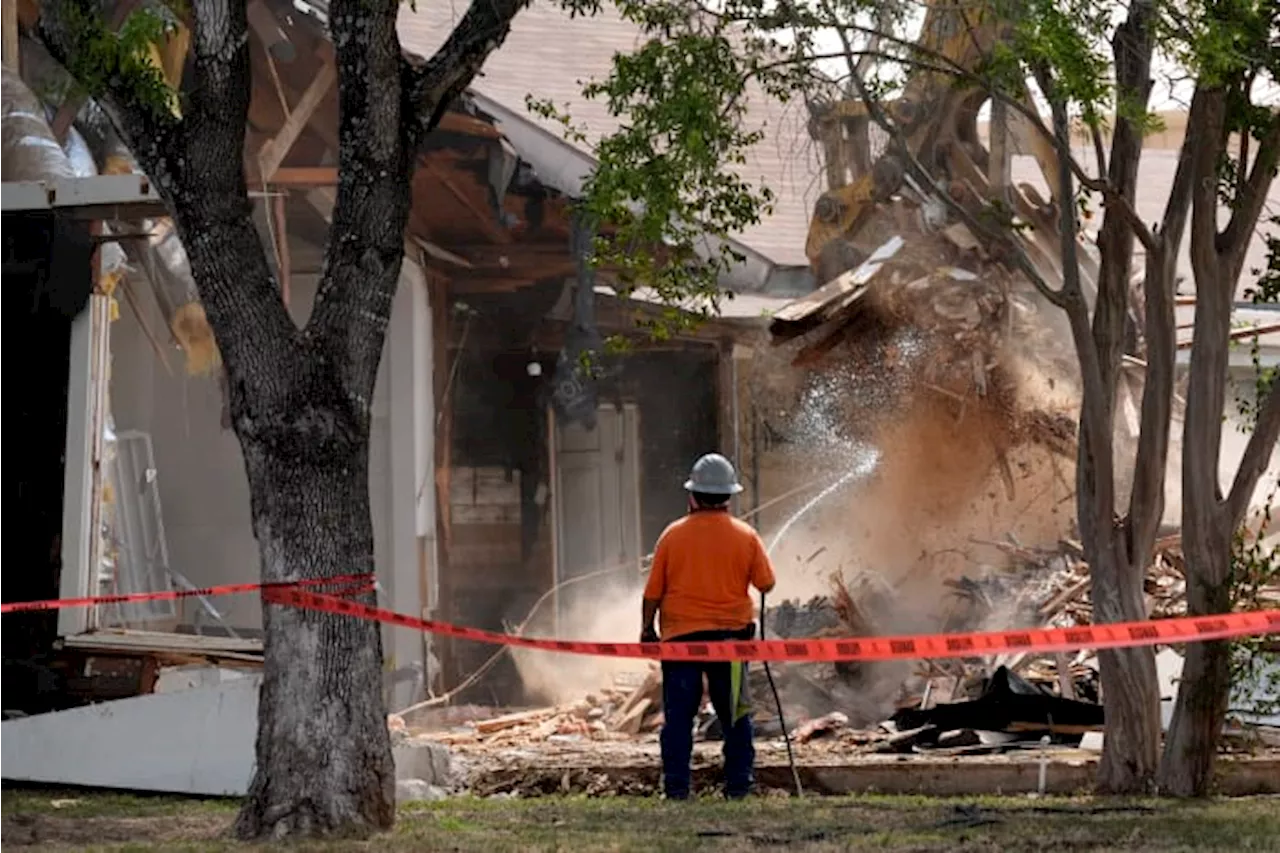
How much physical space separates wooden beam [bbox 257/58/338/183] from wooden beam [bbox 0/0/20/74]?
188 centimetres

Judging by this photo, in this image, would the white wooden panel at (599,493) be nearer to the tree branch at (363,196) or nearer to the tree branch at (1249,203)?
the tree branch at (1249,203)

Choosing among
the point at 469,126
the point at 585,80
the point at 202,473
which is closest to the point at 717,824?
the point at 469,126

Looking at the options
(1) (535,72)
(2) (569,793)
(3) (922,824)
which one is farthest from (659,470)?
(3) (922,824)

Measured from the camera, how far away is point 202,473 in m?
18.9

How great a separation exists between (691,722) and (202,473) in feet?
27.3

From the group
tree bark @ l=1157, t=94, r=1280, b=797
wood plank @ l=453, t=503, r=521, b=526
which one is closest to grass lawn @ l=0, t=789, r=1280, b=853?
tree bark @ l=1157, t=94, r=1280, b=797

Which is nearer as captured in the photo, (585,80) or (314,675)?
(314,675)

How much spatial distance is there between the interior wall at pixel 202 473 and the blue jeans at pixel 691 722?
7068mm

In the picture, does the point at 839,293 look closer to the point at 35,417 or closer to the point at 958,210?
the point at 958,210

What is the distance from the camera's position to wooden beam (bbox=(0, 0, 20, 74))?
1585cm

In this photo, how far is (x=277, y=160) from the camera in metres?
16.7

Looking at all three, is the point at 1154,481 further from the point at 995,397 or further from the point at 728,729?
the point at 995,397

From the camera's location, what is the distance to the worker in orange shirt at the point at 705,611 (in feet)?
38.2

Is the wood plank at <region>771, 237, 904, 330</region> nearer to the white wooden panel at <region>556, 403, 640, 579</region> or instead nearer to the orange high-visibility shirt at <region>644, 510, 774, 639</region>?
the white wooden panel at <region>556, 403, 640, 579</region>
